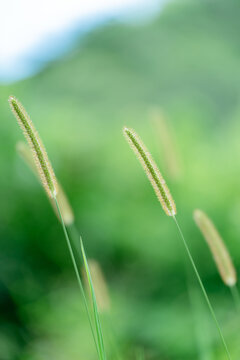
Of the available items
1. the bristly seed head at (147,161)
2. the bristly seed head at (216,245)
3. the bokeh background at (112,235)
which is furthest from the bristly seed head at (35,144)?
the bokeh background at (112,235)

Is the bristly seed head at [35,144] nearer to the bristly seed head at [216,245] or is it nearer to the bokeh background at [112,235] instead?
the bristly seed head at [216,245]

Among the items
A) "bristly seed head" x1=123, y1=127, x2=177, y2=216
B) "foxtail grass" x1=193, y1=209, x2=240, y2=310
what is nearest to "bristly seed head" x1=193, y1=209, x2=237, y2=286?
"foxtail grass" x1=193, y1=209, x2=240, y2=310

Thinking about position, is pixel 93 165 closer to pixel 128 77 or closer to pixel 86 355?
pixel 86 355

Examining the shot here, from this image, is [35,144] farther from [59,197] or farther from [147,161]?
[59,197]

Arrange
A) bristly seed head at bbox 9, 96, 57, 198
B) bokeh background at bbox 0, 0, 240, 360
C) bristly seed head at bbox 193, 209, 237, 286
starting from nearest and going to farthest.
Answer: bristly seed head at bbox 9, 96, 57, 198 < bristly seed head at bbox 193, 209, 237, 286 < bokeh background at bbox 0, 0, 240, 360

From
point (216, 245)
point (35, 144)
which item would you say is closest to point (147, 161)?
point (35, 144)

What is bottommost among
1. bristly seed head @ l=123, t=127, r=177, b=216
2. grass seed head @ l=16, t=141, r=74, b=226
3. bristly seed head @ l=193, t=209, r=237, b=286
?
bristly seed head @ l=193, t=209, r=237, b=286

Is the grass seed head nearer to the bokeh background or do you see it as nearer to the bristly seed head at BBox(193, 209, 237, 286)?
the bristly seed head at BBox(193, 209, 237, 286)

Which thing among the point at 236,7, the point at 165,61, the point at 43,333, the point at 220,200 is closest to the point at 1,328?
the point at 43,333
